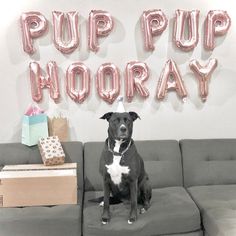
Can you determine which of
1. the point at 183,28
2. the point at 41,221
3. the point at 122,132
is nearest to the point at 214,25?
the point at 183,28

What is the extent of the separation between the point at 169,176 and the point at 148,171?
162 millimetres

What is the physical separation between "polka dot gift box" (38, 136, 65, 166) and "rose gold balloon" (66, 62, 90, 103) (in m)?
0.44

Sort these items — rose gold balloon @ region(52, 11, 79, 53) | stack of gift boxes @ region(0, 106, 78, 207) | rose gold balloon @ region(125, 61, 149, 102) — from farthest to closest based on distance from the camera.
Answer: rose gold balloon @ region(125, 61, 149, 102) → rose gold balloon @ region(52, 11, 79, 53) → stack of gift boxes @ region(0, 106, 78, 207)

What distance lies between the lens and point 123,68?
3.44m

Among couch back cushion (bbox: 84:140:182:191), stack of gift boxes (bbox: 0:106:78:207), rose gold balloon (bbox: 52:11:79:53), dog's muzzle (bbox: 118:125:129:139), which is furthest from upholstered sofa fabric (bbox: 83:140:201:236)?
rose gold balloon (bbox: 52:11:79:53)

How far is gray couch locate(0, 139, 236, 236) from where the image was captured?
2.52m

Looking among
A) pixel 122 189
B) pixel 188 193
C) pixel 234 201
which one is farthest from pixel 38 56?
pixel 234 201

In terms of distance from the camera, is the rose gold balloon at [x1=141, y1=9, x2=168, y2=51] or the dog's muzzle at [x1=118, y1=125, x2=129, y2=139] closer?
the dog's muzzle at [x1=118, y1=125, x2=129, y2=139]

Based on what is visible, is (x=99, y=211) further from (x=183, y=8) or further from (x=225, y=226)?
(x=183, y=8)

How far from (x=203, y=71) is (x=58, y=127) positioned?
1246mm

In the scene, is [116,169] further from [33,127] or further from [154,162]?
[33,127]

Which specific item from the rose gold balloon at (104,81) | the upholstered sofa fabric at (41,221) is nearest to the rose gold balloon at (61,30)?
the rose gold balloon at (104,81)

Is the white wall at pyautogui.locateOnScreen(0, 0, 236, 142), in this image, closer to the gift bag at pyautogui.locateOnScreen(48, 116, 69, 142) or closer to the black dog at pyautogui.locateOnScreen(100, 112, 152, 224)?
the gift bag at pyautogui.locateOnScreen(48, 116, 69, 142)

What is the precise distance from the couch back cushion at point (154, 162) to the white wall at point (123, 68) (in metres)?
0.25
